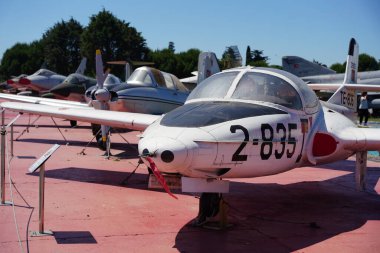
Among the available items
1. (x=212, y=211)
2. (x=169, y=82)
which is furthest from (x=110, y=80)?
(x=212, y=211)

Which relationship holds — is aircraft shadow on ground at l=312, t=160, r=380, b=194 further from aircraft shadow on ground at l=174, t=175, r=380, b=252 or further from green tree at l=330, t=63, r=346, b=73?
green tree at l=330, t=63, r=346, b=73

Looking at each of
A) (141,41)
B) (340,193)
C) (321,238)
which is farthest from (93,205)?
(141,41)

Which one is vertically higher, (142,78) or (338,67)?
(338,67)

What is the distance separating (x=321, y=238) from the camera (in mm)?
6316

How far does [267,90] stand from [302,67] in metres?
37.4

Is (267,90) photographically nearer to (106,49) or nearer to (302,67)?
(302,67)

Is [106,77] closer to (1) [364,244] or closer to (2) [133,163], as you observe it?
(2) [133,163]

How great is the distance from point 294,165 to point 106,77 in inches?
451

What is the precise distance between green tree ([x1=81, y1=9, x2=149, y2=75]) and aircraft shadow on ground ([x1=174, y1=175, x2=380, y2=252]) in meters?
61.9

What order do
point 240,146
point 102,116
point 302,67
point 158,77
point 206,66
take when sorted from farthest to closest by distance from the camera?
point 302,67
point 158,77
point 206,66
point 102,116
point 240,146

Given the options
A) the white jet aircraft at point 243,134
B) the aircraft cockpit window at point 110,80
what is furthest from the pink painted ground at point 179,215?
the aircraft cockpit window at point 110,80

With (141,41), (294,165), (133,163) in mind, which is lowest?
(133,163)

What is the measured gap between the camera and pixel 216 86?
282 inches

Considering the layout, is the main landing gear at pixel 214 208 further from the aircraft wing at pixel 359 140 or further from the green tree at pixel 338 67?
the green tree at pixel 338 67
